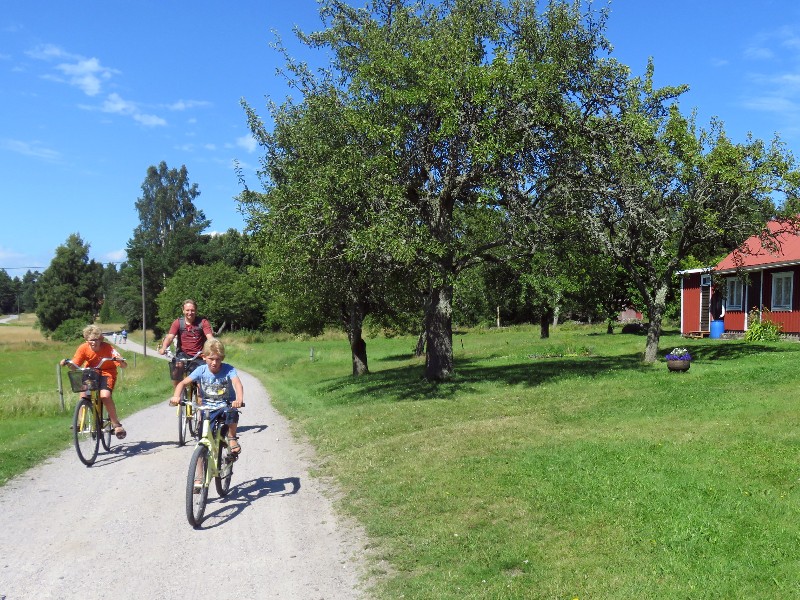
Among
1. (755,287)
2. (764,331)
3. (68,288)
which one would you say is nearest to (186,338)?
(764,331)

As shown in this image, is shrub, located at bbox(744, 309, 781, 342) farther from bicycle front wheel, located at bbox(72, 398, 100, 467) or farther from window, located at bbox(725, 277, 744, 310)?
bicycle front wheel, located at bbox(72, 398, 100, 467)

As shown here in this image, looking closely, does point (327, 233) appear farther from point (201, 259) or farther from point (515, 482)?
point (201, 259)

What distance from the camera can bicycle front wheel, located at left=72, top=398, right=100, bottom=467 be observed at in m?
9.52

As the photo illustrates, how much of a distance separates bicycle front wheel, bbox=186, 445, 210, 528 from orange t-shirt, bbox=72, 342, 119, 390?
12.2 ft

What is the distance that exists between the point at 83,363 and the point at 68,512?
324 centimetres

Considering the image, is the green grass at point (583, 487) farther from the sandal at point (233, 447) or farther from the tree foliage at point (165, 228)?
the tree foliage at point (165, 228)

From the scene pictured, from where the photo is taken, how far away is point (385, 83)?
16094 millimetres

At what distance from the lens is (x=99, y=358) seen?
10.0 meters

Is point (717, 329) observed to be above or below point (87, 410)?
above

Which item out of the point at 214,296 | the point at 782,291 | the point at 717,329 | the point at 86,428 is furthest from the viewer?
the point at 214,296

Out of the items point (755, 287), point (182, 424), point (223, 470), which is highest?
point (755, 287)

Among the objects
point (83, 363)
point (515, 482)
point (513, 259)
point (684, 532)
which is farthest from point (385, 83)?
point (684, 532)

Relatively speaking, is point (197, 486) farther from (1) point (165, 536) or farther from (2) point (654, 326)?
(2) point (654, 326)

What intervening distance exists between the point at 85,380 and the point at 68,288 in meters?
99.9
